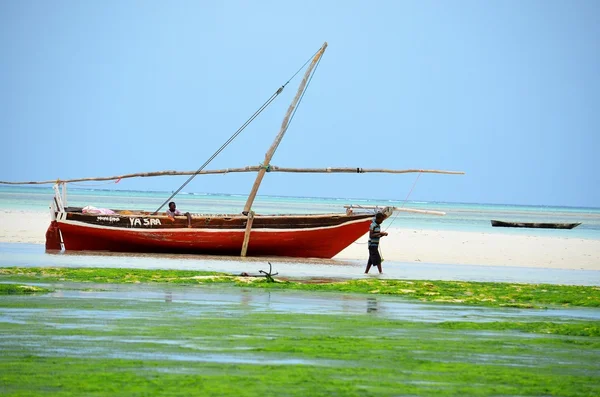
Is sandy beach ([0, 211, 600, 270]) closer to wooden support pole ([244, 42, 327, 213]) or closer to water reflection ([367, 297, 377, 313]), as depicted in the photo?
wooden support pole ([244, 42, 327, 213])

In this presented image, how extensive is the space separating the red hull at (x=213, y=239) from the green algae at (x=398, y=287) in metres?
6.70

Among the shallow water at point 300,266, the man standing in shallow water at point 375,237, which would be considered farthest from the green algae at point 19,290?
the man standing in shallow water at point 375,237

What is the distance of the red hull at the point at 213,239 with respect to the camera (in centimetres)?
2659

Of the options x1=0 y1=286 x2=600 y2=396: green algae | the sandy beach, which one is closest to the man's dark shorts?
the sandy beach

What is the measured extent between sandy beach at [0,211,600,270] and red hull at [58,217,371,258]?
242cm

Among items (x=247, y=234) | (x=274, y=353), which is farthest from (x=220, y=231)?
(x=274, y=353)

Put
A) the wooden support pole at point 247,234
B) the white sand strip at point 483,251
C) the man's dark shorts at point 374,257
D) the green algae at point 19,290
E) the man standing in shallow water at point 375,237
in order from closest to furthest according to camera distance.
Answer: the green algae at point 19,290, the man standing in shallow water at point 375,237, the man's dark shorts at point 374,257, the wooden support pole at point 247,234, the white sand strip at point 483,251

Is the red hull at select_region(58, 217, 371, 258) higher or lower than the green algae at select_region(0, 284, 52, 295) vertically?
higher

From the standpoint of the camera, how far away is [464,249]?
36656 millimetres

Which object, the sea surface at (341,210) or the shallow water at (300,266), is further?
the sea surface at (341,210)

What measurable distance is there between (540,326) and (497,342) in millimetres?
1875

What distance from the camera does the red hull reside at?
87.2 feet

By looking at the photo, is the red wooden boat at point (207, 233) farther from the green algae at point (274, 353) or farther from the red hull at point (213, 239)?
the green algae at point (274, 353)

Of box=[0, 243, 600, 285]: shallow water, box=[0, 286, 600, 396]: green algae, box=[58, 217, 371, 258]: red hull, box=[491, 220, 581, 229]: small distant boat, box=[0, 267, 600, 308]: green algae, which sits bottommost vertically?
box=[0, 286, 600, 396]: green algae
